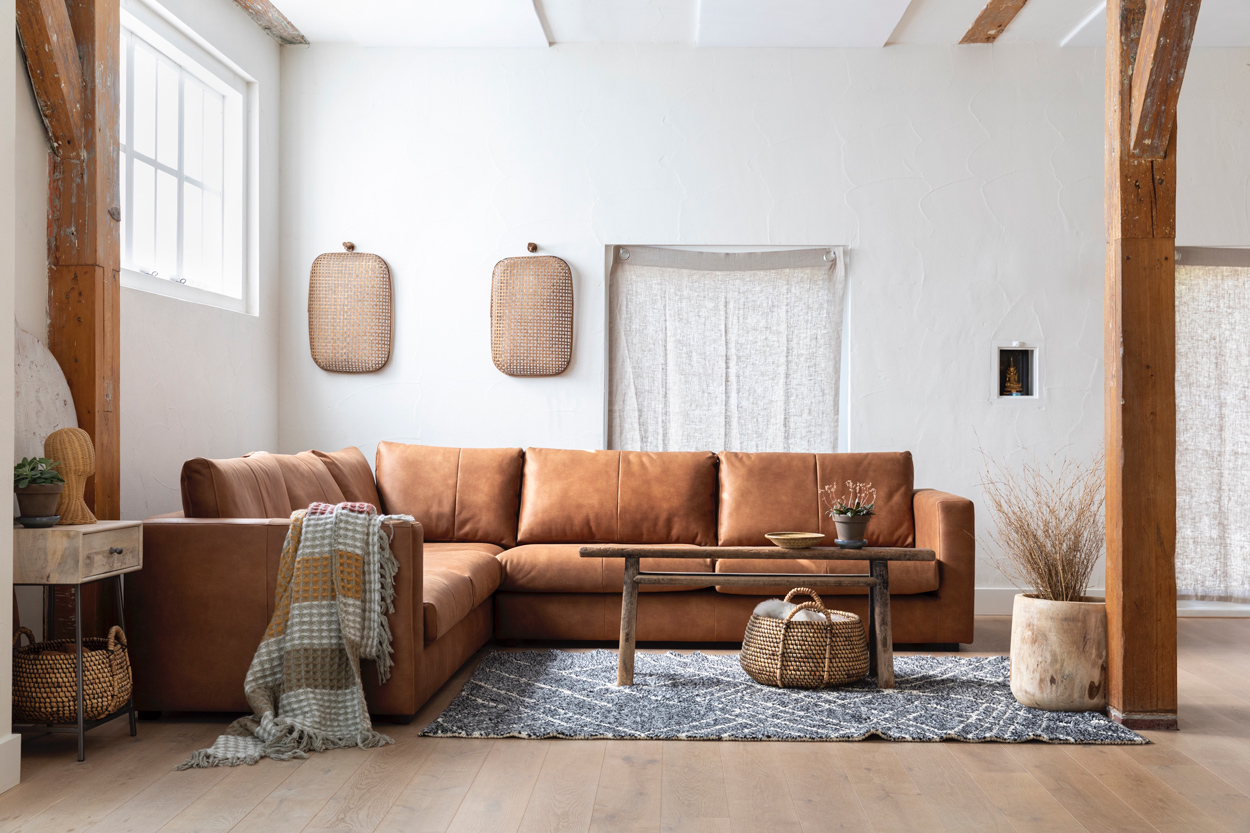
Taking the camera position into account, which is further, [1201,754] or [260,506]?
[260,506]

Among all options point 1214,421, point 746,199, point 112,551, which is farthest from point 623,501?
point 1214,421

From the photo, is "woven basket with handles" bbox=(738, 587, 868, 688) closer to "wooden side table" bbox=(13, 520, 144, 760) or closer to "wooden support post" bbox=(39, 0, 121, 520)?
"wooden side table" bbox=(13, 520, 144, 760)

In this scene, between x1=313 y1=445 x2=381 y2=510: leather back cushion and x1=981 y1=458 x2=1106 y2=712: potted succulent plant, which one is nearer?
x1=981 y1=458 x2=1106 y2=712: potted succulent plant

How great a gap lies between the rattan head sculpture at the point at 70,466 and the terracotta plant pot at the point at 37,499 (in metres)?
0.08

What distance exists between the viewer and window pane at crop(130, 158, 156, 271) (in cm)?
421

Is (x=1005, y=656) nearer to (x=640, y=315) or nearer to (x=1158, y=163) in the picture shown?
(x=1158, y=163)

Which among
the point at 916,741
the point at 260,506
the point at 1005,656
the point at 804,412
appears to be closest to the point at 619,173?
the point at 804,412

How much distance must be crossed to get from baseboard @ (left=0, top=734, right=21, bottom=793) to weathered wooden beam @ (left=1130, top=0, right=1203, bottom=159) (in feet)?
12.3

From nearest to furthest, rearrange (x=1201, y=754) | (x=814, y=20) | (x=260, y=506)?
1. (x=1201, y=754)
2. (x=260, y=506)
3. (x=814, y=20)

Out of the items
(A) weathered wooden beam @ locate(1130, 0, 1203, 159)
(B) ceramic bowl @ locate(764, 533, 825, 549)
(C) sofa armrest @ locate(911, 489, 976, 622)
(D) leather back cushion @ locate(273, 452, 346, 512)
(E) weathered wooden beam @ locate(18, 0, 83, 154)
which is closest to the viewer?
(A) weathered wooden beam @ locate(1130, 0, 1203, 159)

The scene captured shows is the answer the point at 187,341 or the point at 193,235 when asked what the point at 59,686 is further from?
the point at 193,235

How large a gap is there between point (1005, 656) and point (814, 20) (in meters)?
3.19

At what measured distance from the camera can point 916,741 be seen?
3002mm

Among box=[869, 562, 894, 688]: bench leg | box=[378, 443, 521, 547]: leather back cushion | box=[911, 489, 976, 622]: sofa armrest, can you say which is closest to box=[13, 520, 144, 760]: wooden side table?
box=[378, 443, 521, 547]: leather back cushion
